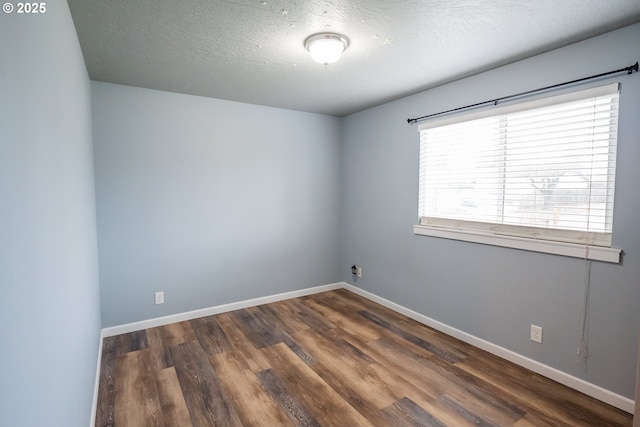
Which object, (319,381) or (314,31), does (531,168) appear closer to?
(314,31)

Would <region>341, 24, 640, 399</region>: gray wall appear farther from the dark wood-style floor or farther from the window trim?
the dark wood-style floor

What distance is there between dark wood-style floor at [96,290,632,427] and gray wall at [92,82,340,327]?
20.8 inches

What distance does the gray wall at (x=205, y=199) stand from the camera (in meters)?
2.98

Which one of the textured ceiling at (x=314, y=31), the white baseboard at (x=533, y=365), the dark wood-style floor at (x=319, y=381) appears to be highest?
the textured ceiling at (x=314, y=31)

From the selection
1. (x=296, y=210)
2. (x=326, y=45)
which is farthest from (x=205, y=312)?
(x=326, y=45)

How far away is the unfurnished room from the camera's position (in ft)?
4.39

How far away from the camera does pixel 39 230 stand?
99 cm

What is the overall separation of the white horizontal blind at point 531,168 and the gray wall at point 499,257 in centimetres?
11

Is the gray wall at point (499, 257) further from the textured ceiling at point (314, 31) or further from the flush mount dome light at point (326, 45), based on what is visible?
the flush mount dome light at point (326, 45)

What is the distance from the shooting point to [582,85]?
6.95 ft

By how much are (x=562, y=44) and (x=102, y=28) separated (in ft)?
9.78

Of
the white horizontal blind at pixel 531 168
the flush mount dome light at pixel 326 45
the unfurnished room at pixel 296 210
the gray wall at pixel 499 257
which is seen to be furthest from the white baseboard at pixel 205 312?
the flush mount dome light at pixel 326 45

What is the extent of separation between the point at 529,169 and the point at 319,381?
224 centimetres

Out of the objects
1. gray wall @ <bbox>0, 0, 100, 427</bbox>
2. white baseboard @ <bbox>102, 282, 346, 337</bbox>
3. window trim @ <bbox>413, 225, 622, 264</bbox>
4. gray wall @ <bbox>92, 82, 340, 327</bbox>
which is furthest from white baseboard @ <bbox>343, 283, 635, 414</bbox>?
gray wall @ <bbox>0, 0, 100, 427</bbox>
